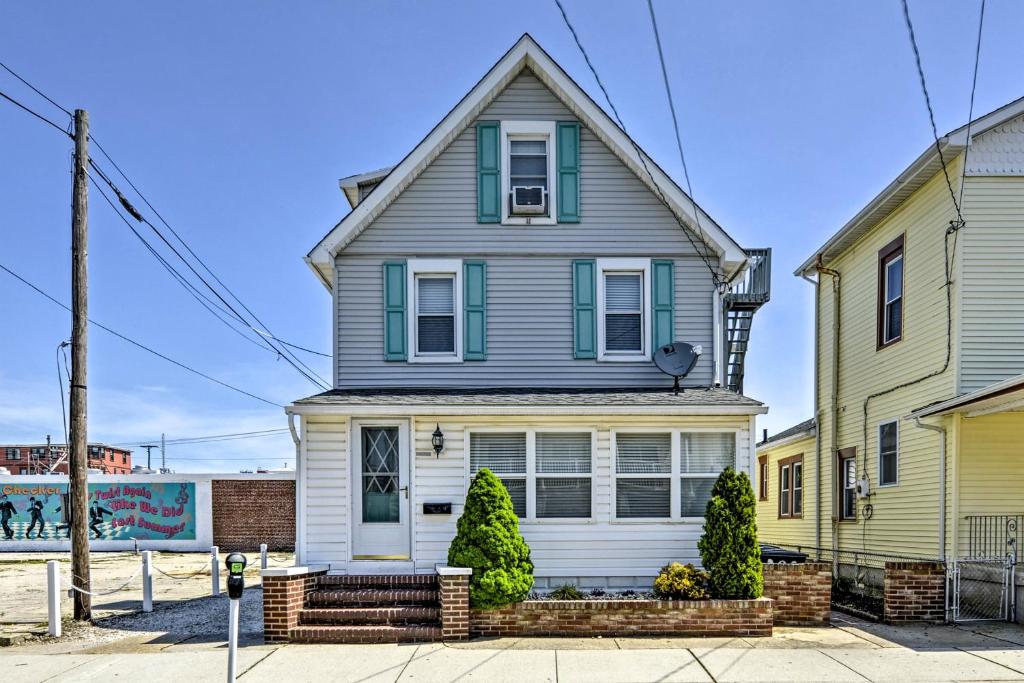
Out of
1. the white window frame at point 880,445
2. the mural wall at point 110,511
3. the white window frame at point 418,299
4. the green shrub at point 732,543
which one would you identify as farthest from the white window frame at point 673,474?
the mural wall at point 110,511

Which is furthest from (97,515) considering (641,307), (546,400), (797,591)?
(797,591)

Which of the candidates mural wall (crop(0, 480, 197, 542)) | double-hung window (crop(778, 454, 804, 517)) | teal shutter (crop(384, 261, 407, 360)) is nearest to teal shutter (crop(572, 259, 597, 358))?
teal shutter (crop(384, 261, 407, 360))

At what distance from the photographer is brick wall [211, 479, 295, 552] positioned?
71.4 feet

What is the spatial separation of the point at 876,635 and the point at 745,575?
175 centimetres

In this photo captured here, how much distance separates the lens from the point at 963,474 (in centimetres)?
1114

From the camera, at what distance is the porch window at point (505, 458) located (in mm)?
10703

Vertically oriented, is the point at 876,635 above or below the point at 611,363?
below

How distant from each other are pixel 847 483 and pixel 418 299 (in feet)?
31.6

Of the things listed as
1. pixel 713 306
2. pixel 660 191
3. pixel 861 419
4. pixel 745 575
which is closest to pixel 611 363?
pixel 713 306

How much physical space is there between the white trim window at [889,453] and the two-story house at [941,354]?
0.07ft

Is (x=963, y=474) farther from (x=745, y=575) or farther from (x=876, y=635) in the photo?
(x=745, y=575)

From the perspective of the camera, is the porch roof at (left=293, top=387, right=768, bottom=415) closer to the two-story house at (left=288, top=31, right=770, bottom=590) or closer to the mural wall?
the two-story house at (left=288, top=31, right=770, bottom=590)

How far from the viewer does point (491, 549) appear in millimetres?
9141

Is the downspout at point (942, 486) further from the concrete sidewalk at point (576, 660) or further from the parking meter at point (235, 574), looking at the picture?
the parking meter at point (235, 574)
